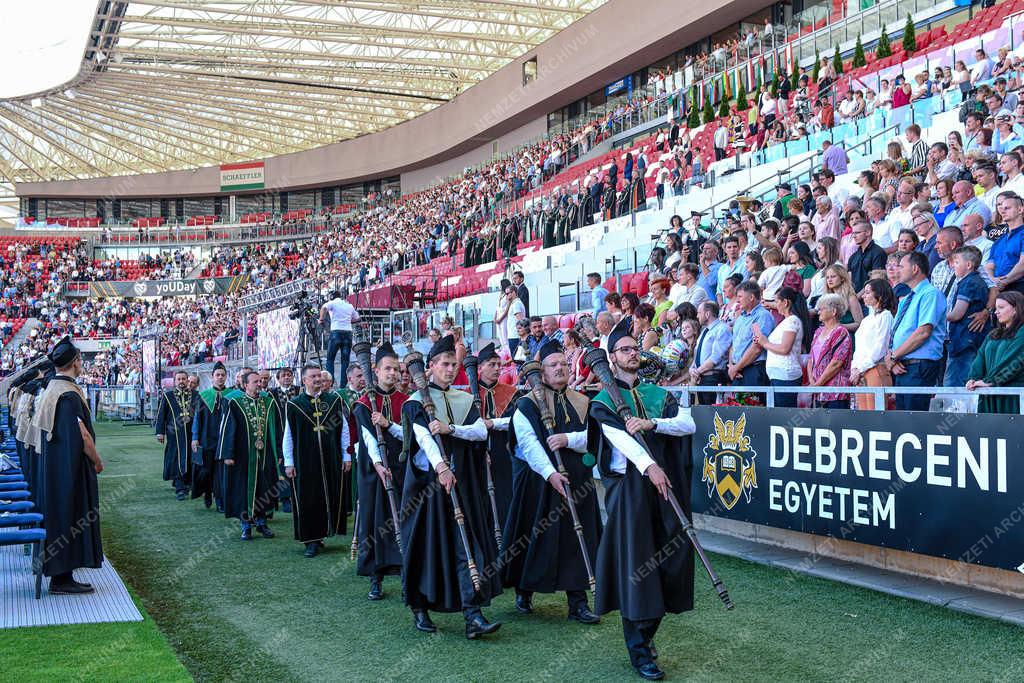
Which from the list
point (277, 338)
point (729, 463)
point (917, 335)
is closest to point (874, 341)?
point (917, 335)

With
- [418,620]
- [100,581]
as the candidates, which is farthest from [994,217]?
[100,581]

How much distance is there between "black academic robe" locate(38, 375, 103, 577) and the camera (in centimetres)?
724

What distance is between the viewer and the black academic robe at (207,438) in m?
12.8

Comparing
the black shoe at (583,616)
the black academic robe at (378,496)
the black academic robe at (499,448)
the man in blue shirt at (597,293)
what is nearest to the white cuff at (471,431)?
the black academic robe at (378,496)

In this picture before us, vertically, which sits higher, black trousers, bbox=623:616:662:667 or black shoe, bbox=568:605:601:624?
black trousers, bbox=623:616:662:667

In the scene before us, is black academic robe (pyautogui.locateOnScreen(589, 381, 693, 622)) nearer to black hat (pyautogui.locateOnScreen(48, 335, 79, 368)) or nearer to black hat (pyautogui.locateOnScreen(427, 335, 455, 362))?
black hat (pyautogui.locateOnScreen(427, 335, 455, 362))

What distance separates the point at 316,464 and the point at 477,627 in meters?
4.19

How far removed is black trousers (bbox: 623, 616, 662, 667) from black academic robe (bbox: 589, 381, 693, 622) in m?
0.08

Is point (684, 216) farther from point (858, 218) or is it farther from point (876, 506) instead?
point (876, 506)

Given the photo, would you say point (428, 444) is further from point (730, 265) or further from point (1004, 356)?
point (730, 265)

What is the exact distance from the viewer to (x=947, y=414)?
6285mm

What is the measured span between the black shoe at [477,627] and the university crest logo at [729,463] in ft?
9.84

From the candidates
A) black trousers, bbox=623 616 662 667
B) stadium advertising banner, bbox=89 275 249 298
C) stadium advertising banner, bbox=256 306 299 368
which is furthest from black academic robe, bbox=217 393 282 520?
stadium advertising banner, bbox=89 275 249 298

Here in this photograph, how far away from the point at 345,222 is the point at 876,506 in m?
48.0
